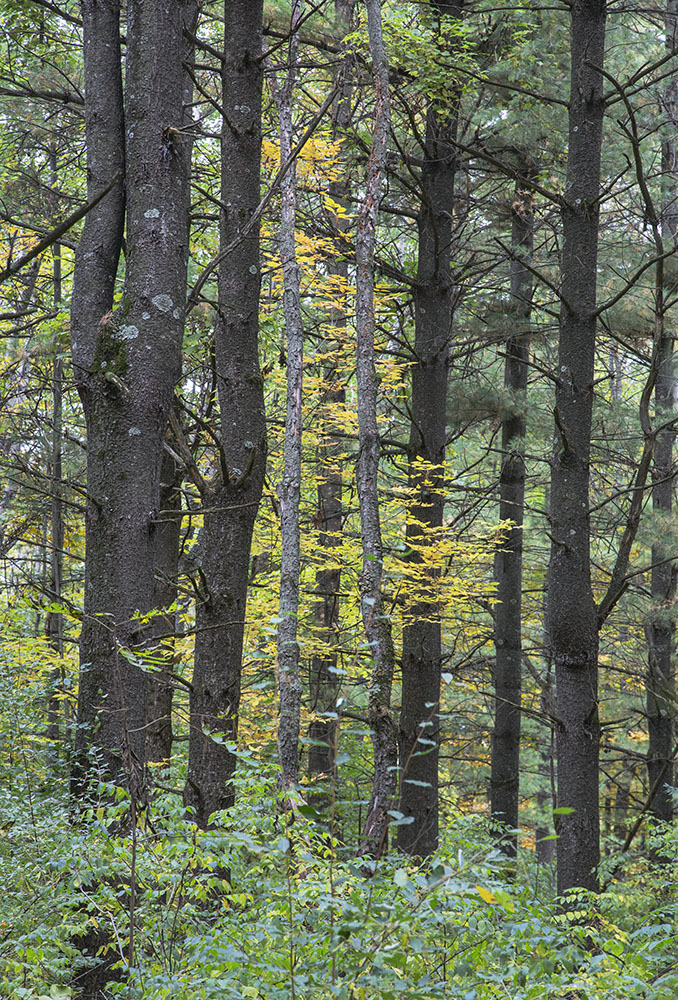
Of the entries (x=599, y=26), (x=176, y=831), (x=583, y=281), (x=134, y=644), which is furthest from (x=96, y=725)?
(x=599, y=26)

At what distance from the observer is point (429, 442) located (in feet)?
28.9

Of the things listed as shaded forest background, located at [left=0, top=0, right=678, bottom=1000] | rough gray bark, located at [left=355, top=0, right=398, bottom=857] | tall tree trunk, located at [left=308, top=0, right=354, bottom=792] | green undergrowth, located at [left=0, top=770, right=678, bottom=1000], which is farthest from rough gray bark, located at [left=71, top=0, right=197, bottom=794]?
tall tree trunk, located at [left=308, top=0, right=354, bottom=792]

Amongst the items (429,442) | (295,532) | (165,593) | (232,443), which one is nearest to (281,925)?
(232,443)

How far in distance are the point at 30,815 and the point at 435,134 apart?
7614mm

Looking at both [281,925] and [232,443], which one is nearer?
[281,925]

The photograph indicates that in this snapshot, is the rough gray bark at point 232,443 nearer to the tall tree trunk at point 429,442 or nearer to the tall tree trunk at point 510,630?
the tall tree trunk at point 429,442

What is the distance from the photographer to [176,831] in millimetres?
3672

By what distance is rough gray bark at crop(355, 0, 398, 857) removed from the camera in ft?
16.4

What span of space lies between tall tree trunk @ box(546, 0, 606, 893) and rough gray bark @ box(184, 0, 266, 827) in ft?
7.32

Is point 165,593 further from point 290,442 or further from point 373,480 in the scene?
point 373,480

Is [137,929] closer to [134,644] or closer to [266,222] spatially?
[134,644]

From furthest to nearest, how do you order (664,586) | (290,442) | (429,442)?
(664,586), (429,442), (290,442)

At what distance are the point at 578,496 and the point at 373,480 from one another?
5.11 feet

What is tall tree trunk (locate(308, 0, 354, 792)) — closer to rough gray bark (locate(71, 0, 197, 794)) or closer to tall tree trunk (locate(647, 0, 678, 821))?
tall tree trunk (locate(647, 0, 678, 821))
